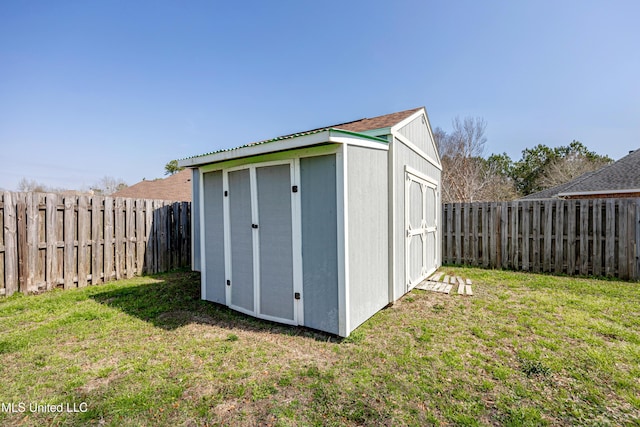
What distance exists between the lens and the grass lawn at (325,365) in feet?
6.29

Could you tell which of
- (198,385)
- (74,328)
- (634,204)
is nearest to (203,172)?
(74,328)

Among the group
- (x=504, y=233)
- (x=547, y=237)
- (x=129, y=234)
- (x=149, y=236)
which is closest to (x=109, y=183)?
(x=149, y=236)

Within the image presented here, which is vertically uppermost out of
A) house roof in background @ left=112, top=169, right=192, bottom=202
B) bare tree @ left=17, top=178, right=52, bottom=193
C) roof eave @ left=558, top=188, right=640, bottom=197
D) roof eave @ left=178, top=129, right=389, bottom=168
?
bare tree @ left=17, top=178, right=52, bottom=193

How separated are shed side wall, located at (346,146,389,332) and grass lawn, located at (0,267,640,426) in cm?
33

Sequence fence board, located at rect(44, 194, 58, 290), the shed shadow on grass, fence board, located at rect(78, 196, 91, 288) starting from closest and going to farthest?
the shed shadow on grass
fence board, located at rect(44, 194, 58, 290)
fence board, located at rect(78, 196, 91, 288)

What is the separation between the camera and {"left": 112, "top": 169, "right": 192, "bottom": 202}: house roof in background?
40.2 feet

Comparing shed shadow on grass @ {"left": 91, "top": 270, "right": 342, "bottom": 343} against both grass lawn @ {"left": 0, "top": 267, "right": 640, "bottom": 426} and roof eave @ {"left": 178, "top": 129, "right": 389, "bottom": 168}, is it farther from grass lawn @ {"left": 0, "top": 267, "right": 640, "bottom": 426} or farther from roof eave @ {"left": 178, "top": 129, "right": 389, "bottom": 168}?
roof eave @ {"left": 178, "top": 129, "right": 389, "bottom": 168}

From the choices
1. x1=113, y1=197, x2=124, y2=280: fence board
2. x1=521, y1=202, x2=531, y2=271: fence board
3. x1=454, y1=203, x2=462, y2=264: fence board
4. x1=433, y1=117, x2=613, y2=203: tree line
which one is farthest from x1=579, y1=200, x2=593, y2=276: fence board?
x1=433, y1=117, x2=613, y2=203: tree line

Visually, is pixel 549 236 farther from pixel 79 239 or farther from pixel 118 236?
pixel 79 239

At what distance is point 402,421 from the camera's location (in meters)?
1.83

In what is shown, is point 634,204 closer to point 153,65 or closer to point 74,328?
point 74,328

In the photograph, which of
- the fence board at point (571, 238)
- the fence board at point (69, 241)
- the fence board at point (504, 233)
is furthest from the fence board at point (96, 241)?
the fence board at point (571, 238)

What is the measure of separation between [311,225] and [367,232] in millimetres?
770

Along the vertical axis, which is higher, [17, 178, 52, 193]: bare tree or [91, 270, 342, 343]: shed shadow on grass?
[17, 178, 52, 193]: bare tree
